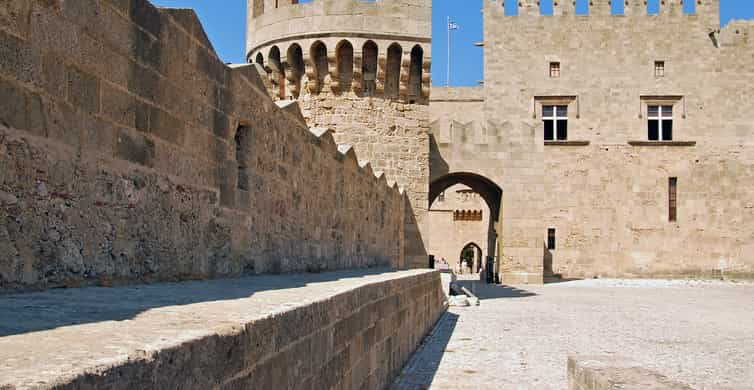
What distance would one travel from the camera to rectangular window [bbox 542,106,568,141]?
1006 inches

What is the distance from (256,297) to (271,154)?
3071mm

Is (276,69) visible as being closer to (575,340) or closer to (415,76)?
(415,76)

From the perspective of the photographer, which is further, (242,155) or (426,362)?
(426,362)

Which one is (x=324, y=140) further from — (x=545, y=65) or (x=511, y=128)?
(x=545, y=65)

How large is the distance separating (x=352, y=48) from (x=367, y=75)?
76 centimetres

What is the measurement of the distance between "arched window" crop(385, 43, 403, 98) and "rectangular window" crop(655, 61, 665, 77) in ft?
38.6

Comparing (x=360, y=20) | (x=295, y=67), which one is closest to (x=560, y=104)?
(x=360, y=20)

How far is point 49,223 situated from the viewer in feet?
10.4

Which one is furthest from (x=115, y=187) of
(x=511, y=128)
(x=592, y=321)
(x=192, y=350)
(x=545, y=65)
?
(x=545, y=65)

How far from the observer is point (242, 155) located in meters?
5.83

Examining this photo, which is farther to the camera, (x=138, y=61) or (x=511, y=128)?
(x=511, y=128)

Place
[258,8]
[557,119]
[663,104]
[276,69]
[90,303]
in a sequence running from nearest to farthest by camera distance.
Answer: [90,303]
[276,69]
[258,8]
[663,104]
[557,119]

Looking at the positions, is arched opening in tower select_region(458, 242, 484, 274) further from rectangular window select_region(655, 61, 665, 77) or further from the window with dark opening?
the window with dark opening

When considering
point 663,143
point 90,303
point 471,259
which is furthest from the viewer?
point 471,259
